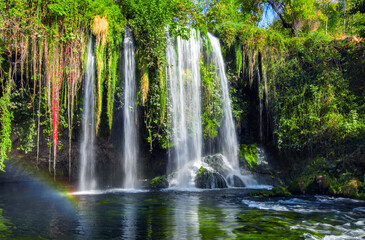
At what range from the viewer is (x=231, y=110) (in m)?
14.3

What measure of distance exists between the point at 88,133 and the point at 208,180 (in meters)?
4.92

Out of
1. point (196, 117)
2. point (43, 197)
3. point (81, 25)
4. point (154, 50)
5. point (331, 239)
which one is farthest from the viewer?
point (196, 117)

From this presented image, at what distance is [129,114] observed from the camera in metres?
12.3

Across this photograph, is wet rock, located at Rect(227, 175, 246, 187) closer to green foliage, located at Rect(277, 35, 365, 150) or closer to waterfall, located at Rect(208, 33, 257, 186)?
waterfall, located at Rect(208, 33, 257, 186)

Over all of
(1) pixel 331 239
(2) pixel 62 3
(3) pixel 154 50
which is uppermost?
(2) pixel 62 3

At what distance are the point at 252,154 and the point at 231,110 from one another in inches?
86.9

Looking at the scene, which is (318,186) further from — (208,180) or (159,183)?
(159,183)

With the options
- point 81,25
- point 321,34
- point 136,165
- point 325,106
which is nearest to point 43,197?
point 136,165

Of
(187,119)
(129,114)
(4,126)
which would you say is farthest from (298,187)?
(4,126)

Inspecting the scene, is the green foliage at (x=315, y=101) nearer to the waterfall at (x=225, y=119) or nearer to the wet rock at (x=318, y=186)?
the waterfall at (x=225, y=119)

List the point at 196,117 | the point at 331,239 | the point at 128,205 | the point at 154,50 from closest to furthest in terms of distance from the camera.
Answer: the point at 331,239 < the point at 128,205 < the point at 154,50 < the point at 196,117

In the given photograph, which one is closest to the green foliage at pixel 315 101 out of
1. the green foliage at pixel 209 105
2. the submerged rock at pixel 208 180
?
the green foliage at pixel 209 105

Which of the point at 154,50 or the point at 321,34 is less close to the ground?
the point at 321,34

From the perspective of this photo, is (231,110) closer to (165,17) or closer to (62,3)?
(165,17)
